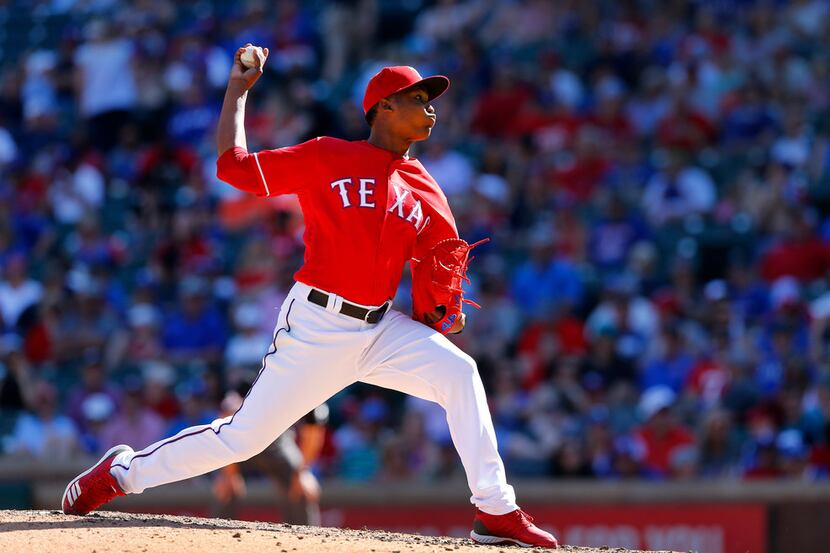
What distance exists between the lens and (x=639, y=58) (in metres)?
13.3

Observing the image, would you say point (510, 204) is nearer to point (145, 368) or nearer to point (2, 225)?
point (145, 368)

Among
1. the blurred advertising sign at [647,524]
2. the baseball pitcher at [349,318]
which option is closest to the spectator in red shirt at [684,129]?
the blurred advertising sign at [647,524]

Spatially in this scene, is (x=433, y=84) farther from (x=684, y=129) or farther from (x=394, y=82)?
(x=684, y=129)

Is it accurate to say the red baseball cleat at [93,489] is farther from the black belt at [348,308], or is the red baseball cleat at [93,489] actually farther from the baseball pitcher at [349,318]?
the black belt at [348,308]

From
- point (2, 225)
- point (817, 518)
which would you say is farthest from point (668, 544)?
point (2, 225)

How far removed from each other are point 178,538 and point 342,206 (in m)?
1.40

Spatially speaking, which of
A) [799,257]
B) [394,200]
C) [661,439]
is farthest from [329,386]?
[799,257]

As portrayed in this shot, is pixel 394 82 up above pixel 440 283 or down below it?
above

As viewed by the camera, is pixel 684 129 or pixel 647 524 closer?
pixel 647 524

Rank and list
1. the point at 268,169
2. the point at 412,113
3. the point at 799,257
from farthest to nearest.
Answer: the point at 799,257, the point at 412,113, the point at 268,169

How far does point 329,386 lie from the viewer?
207 inches

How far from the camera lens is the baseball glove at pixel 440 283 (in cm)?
539

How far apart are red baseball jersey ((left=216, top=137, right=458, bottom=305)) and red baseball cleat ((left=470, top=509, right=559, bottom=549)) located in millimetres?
950

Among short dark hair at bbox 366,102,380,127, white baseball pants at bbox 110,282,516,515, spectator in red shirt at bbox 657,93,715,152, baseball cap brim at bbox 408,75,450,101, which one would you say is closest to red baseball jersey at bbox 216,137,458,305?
white baseball pants at bbox 110,282,516,515
